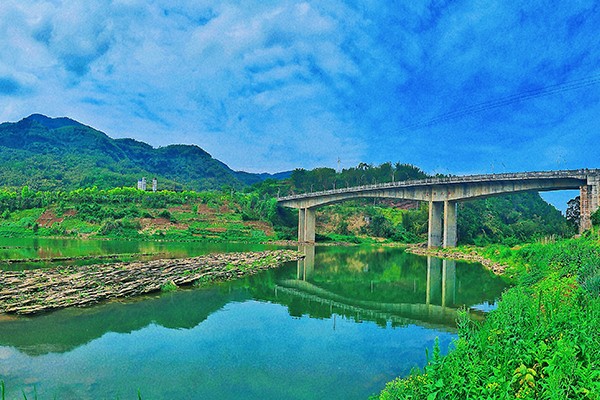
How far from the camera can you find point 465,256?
36469mm

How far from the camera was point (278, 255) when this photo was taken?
32.8 meters

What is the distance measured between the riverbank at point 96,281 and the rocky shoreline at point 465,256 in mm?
16467

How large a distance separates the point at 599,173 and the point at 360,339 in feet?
104

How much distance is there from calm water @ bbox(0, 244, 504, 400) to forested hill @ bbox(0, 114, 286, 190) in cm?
9052

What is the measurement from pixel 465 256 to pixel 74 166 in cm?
12671

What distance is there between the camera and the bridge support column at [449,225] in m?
43.2

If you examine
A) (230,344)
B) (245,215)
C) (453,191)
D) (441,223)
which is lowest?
(230,344)

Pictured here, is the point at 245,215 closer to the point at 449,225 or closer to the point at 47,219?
the point at 47,219

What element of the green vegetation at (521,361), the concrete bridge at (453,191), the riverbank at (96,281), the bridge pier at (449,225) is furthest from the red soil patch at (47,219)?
the green vegetation at (521,361)

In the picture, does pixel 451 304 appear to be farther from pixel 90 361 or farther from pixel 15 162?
pixel 15 162

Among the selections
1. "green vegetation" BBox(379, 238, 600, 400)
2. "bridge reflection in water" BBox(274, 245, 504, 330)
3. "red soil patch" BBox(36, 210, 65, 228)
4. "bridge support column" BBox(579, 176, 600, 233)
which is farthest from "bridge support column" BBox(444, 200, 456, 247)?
"red soil patch" BBox(36, 210, 65, 228)

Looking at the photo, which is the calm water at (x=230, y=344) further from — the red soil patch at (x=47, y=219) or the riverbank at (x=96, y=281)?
the red soil patch at (x=47, y=219)

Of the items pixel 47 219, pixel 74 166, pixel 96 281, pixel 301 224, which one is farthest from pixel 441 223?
pixel 74 166

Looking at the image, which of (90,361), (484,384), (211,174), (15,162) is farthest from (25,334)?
(211,174)
